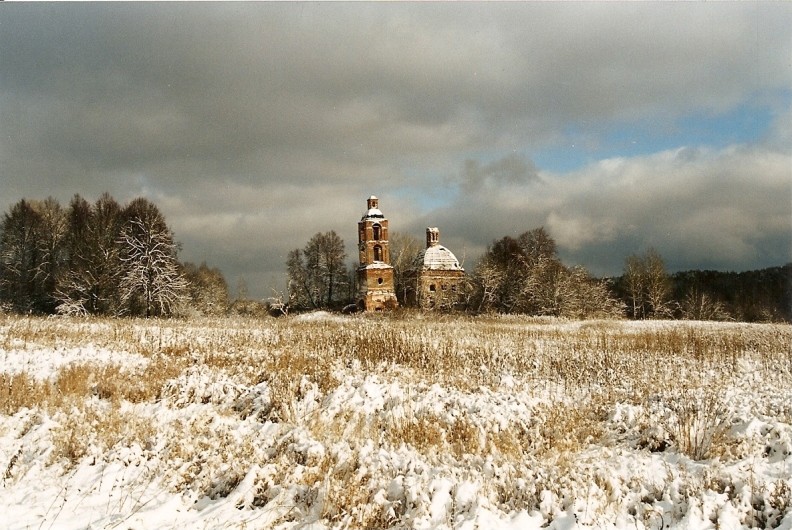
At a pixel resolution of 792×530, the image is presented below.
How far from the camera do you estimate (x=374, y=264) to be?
192 feet

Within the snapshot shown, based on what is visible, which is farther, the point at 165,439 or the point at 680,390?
the point at 680,390

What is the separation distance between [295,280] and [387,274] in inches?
659

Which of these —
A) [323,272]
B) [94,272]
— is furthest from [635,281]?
[94,272]

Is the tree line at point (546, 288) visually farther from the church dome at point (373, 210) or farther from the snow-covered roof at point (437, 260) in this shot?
the church dome at point (373, 210)

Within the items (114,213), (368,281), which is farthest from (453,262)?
(114,213)

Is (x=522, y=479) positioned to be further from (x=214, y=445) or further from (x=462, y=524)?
(x=214, y=445)

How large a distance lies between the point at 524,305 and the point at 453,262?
52.7 ft

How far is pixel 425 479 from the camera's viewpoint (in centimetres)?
594

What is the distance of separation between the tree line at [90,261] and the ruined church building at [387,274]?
2372 centimetres

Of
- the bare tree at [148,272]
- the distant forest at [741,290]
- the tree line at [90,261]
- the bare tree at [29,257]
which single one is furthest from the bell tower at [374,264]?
the distant forest at [741,290]

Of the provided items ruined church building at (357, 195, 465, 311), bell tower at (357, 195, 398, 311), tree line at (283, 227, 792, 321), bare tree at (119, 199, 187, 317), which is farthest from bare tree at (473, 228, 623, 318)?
bare tree at (119, 199, 187, 317)

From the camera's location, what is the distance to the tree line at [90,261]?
33.9 meters

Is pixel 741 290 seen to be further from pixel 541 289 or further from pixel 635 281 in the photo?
pixel 541 289

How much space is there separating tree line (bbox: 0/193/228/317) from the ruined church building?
2372 centimetres
